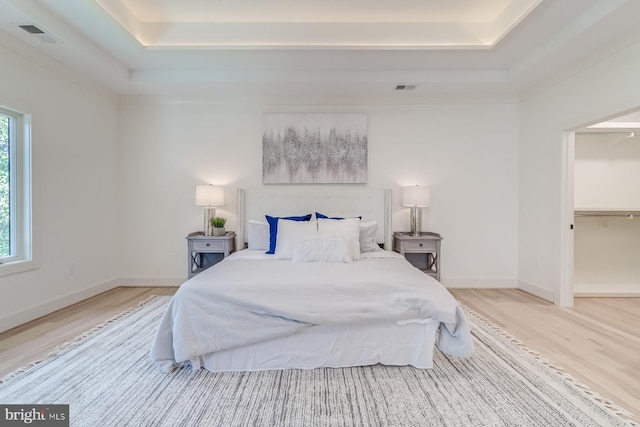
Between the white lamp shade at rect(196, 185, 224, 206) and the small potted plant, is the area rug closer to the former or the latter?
the small potted plant

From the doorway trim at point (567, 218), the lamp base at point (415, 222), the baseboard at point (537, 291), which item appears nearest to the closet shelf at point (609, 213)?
the doorway trim at point (567, 218)

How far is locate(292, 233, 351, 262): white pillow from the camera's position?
3.05m

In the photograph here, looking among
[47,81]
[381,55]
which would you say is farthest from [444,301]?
[47,81]

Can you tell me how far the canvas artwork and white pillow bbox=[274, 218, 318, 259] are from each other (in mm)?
953

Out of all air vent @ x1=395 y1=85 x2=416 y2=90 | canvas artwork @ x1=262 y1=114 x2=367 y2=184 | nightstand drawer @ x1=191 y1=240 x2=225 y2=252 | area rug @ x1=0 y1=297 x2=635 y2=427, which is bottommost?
area rug @ x1=0 y1=297 x2=635 y2=427

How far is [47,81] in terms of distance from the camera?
325cm

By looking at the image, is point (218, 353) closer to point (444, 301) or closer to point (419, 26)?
point (444, 301)

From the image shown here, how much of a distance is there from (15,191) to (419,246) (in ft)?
14.3

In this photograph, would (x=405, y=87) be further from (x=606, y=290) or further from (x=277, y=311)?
(x=606, y=290)

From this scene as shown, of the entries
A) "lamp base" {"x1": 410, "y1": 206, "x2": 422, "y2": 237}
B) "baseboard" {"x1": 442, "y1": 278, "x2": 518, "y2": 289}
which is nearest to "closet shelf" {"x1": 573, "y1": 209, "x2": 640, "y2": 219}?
"baseboard" {"x1": 442, "y1": 278, "x2": 518, "y2": 289}

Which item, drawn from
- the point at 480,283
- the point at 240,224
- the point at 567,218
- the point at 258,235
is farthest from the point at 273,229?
the point at 567,218

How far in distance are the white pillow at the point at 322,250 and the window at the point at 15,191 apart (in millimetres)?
2652

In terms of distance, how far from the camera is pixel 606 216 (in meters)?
4.00

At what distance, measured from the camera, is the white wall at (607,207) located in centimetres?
404
